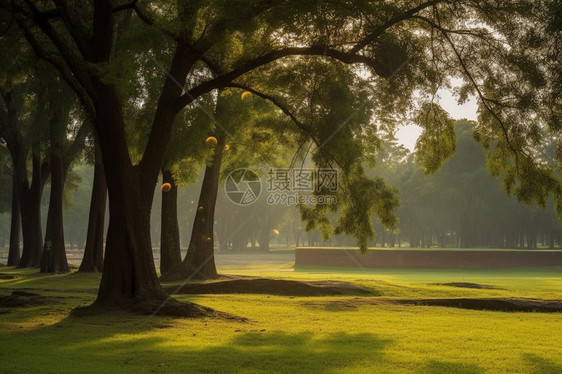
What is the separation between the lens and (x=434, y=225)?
287 feet

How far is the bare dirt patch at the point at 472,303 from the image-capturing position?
18172 millimetres

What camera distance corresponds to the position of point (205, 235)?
2906 centimetres

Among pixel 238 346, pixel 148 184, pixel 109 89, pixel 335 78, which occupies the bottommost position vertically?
pixel 238 346

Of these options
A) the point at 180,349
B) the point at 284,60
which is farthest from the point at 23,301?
the point at 284,60

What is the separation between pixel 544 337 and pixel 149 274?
28.2ft

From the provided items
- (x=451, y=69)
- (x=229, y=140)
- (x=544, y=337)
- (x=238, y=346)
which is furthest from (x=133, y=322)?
(x=229, y=140)

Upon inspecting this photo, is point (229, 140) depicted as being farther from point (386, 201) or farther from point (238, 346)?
point (238, 346)

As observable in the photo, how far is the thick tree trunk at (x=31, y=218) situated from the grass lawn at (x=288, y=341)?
2041 cm

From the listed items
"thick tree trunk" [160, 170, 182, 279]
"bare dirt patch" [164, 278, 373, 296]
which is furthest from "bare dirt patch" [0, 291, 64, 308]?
"thick tree trunk" [160, 170, 182, 279]

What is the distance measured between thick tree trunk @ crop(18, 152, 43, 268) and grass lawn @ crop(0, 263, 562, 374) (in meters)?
20.4

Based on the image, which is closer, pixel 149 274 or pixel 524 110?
pixel 149 274

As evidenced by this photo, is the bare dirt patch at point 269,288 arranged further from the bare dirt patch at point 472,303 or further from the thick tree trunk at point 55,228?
the thick tree trunk at point 55,228

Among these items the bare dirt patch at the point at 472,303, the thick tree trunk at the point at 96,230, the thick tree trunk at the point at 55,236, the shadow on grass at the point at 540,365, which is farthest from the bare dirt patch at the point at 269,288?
the shadow on grass at the point at 540,365

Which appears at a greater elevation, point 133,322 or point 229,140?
point 229,140
